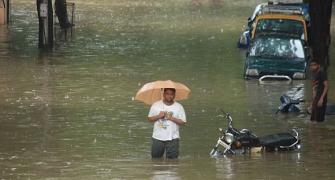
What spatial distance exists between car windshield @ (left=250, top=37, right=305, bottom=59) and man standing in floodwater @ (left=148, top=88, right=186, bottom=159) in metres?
13.7

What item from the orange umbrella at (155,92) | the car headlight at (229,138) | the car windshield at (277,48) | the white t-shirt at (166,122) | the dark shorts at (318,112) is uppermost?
the orange umbrella at (155,92)

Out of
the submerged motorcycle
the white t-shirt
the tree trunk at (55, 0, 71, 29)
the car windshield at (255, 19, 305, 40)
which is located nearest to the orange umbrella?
the white t-shirt

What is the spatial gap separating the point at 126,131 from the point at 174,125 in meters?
4.63

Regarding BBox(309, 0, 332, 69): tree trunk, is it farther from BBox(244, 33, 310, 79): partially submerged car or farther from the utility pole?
the utility pole

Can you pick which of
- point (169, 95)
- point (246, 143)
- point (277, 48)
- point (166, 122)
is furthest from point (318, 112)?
point (277, 48)

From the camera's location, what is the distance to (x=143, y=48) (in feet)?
115

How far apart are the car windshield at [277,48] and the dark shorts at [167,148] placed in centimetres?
1359

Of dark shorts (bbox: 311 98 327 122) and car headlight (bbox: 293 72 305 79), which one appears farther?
car headlight (bbox: 293 72 305 79)

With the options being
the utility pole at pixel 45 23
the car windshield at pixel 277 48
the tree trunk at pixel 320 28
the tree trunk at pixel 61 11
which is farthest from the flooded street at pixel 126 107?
the tree trunk at pixel 320 28

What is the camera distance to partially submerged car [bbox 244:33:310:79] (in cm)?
2677

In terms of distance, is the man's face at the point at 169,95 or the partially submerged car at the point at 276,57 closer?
the man's face at the point at 169,95

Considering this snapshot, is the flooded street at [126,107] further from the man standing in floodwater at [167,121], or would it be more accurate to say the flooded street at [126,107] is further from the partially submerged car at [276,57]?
the partially submerged car at [276,57]

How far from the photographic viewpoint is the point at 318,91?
19.2m

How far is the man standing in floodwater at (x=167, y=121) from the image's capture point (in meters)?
13.6
